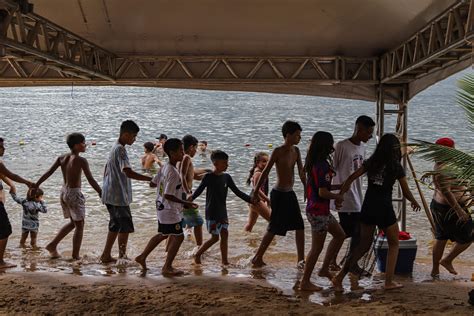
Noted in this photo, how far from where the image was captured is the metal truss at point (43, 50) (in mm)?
7308

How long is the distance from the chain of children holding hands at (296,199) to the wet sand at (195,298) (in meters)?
0.39

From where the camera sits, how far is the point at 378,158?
6.11 meters

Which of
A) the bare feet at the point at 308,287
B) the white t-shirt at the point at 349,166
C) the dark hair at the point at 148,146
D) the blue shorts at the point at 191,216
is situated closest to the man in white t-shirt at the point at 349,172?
the white t-shirt at the point at 349,166

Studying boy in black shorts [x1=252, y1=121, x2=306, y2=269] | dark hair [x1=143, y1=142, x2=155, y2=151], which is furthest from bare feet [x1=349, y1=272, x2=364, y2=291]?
dark hair [x1=143, y1=142, x2=155, y2=151]

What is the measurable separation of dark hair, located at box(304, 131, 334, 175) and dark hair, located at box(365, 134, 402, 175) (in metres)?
0.39

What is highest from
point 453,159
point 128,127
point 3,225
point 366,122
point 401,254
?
point 366,122

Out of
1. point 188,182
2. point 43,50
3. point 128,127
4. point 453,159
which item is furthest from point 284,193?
point 43,50

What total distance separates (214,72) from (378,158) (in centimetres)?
516

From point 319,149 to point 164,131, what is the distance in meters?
38.5

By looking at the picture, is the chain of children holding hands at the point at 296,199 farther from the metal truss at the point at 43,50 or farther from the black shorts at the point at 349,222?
the metal truss at the point at 43,50

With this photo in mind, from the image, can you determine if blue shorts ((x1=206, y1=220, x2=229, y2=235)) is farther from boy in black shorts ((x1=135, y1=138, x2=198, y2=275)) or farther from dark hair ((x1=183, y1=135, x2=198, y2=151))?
dark hair ((x1=183, y1=135, x2=198, y2=151))

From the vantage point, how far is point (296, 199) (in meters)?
7.33

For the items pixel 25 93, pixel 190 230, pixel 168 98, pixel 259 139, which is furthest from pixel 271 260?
pixel 25 93

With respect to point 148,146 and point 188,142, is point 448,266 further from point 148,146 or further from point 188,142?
point 148,146
